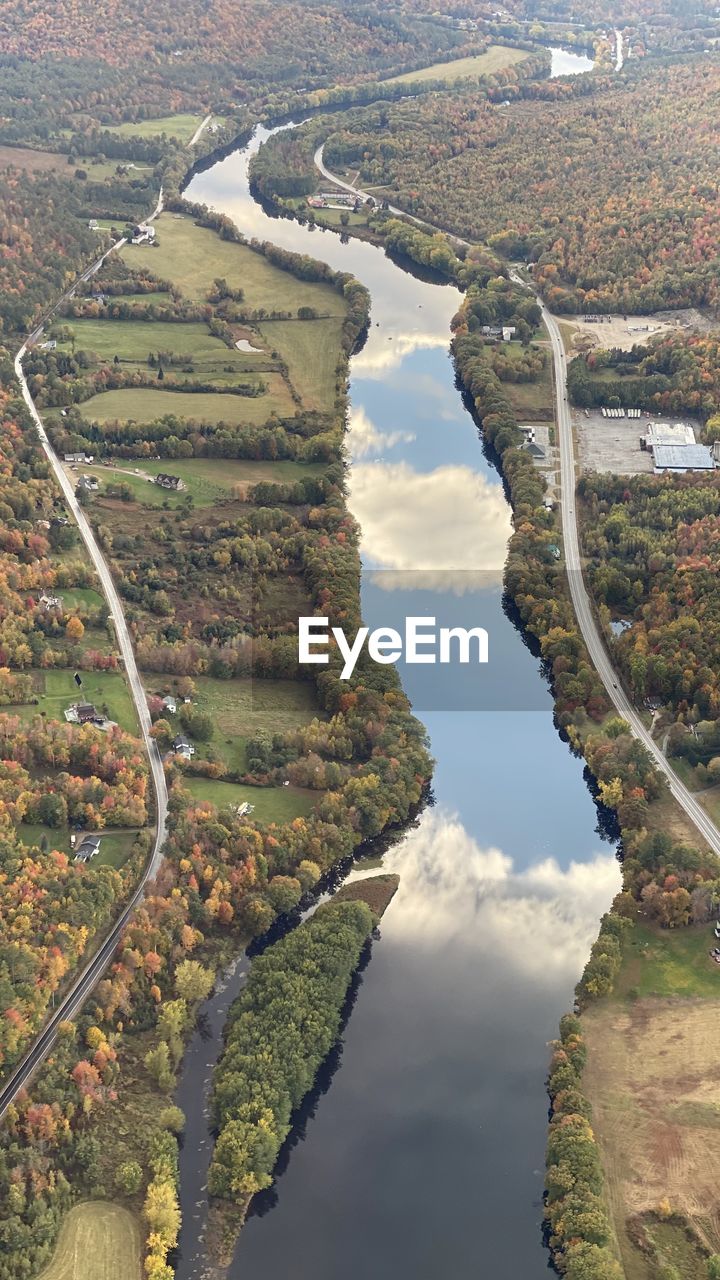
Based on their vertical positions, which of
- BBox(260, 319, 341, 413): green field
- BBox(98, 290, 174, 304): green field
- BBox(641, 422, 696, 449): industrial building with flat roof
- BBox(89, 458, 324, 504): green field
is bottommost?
BBox(89, 458, 324, 504): green field

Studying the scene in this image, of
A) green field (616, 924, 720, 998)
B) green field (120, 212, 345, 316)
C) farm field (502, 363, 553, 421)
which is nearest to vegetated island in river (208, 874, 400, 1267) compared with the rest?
green field (616, 924, 720, 998)

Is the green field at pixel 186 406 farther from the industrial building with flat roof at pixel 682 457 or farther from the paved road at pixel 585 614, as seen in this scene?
the industrial building with flat roof at pixel 682 457

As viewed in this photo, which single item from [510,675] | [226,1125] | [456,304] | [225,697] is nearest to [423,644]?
[510,675]

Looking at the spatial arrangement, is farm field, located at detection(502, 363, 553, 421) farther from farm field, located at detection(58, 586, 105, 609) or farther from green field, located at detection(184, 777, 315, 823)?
green field, located at detection(184, 777, 315, 823)

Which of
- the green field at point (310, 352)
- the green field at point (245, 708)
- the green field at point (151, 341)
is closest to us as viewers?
the green field at point (245, 708)

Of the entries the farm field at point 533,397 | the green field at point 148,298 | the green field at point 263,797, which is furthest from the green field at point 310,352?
the green field at point 263,797
